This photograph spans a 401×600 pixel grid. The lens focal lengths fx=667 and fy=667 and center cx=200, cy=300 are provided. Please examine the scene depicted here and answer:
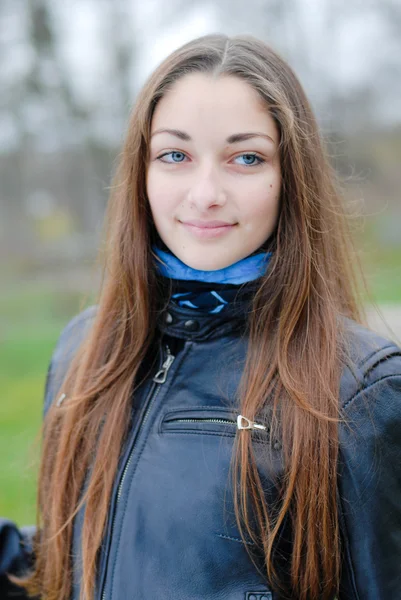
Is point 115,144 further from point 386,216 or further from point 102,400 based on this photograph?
point 102,400

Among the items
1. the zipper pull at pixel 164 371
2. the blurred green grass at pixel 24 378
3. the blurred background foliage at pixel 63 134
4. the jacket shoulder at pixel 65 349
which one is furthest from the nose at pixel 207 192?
the blurred background foliage at pixel 63 134

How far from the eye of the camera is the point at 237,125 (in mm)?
1683

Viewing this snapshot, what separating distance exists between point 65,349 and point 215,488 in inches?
31.8

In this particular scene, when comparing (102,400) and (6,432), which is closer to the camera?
(102,400)

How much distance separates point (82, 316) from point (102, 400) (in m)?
0.45

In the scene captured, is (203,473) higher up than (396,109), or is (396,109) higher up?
(396,109)

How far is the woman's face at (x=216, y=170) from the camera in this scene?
168cm

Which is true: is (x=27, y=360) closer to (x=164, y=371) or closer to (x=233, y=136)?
(x=164, y=371)

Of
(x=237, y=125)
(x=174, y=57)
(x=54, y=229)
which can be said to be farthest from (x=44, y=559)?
(x=54, y=229)

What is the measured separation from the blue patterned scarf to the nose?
0.59 feet

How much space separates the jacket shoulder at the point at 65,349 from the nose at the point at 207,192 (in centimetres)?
69

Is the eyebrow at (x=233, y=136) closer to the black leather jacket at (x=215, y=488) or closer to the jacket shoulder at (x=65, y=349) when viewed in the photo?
the black leather jacket at (x=215, y=488)

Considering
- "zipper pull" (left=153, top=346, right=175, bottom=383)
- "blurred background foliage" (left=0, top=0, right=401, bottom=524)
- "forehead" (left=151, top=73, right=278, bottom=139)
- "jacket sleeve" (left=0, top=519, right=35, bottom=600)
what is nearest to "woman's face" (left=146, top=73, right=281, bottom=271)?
"forehead" (left=151, top=73, right=278, bottom=139)

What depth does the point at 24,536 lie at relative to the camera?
215 cm
